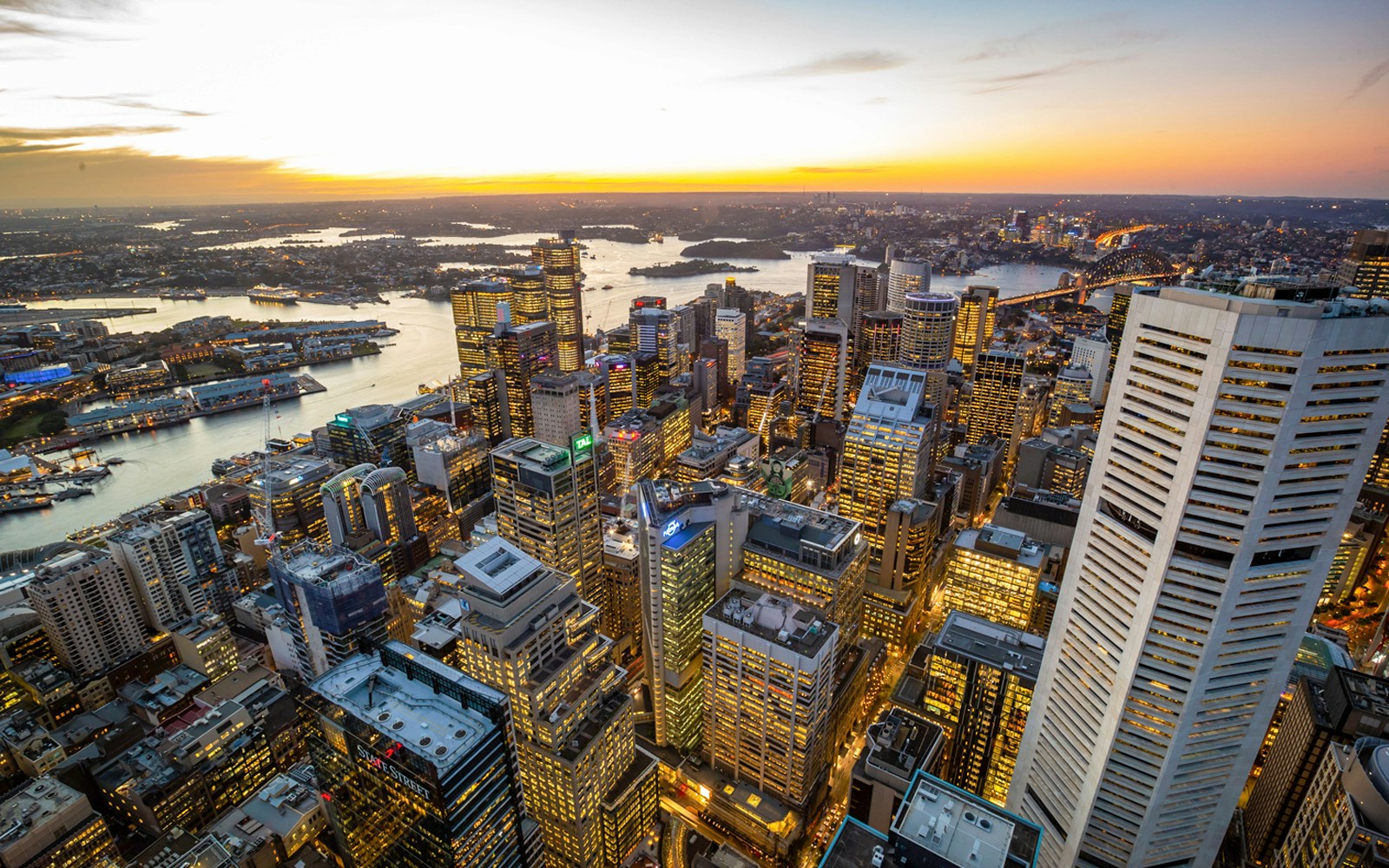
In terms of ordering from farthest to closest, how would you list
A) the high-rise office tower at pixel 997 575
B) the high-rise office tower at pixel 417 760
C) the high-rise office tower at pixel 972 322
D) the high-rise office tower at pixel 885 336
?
the high-rise office tower at pixel 972 322, the high-rise office tower at pixel 885 336, the high-rise office tower at pixel 997 575, the high-rise office tower at pixel 417 760

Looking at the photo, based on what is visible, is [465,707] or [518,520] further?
[518,520]

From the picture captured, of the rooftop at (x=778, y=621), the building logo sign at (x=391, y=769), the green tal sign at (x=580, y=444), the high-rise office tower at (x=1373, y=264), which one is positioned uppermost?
the high-rise office tower at (x=1373, y=264)

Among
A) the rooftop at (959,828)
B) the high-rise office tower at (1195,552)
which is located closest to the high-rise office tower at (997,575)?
the high-rise office tower at (1195,552)

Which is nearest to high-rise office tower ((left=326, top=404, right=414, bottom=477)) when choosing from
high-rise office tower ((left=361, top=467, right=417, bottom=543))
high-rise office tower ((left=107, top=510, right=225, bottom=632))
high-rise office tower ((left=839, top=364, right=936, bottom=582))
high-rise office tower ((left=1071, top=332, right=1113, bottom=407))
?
high-rise office tower ((left=361, top=467, right=417, bottom=543))

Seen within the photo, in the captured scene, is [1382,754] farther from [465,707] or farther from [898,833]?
[465,707]

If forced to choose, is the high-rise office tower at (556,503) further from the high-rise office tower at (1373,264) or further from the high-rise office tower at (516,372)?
the high-rise office tower at (1373,264)

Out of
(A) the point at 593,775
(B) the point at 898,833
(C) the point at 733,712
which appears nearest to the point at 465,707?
(A) the point at 593,775

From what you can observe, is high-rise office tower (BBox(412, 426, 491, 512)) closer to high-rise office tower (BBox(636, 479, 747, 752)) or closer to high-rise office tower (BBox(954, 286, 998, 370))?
high-rise office tower (BBox(636, 479, 747, 752))
